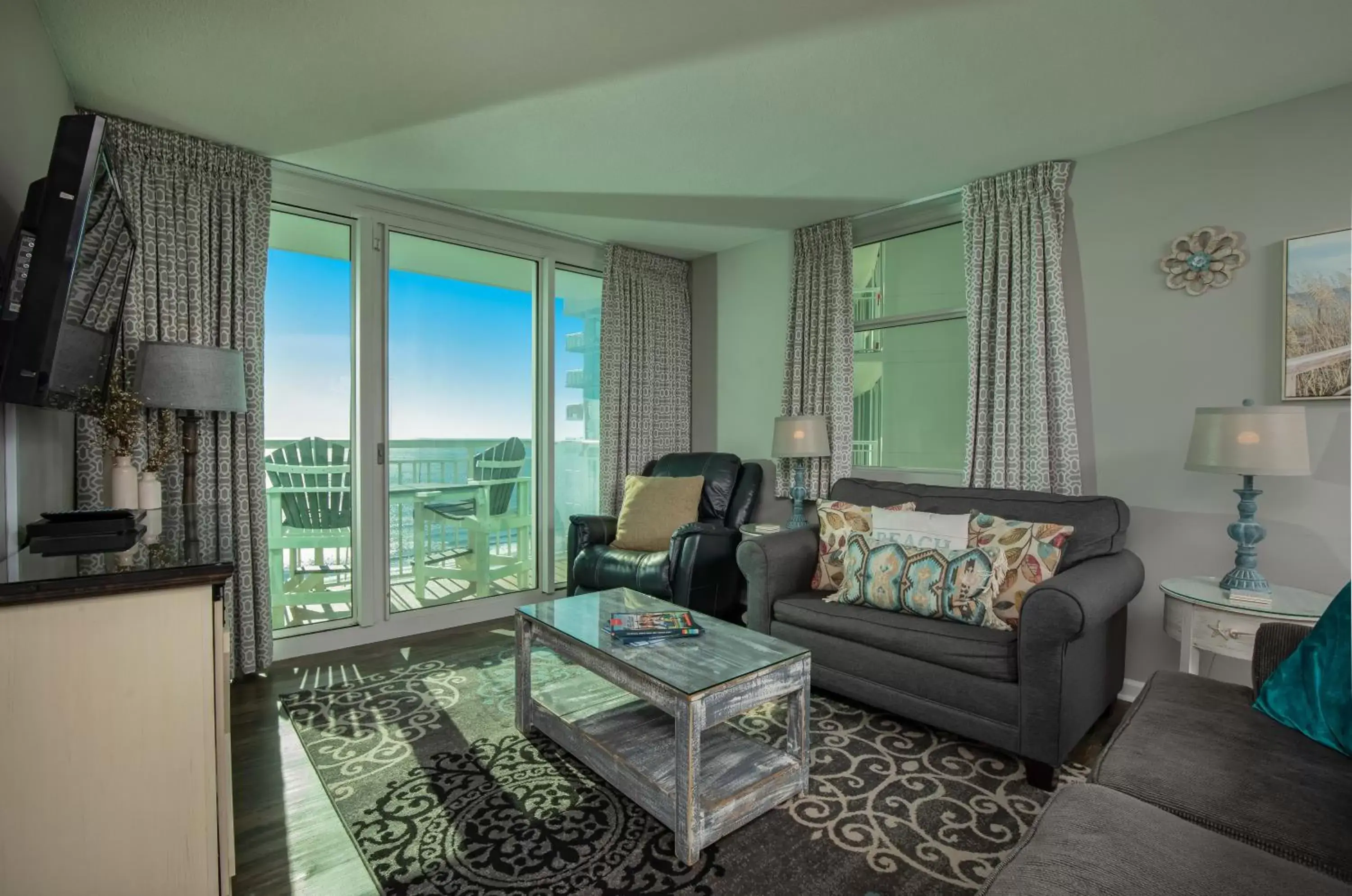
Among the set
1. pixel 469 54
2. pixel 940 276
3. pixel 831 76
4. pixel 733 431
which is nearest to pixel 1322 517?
pixel 940 276

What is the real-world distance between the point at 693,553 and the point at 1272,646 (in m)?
2.22

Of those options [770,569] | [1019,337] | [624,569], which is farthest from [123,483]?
[1019,337]

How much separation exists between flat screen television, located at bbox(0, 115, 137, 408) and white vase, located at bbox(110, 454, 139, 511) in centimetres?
73

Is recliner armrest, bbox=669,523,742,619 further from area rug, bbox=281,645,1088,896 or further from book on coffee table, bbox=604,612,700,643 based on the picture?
book on coffee table, bbox=604,612,700,643

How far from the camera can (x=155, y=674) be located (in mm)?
1226

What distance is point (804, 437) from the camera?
11.8ft

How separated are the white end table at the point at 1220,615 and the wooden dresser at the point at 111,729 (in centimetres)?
273

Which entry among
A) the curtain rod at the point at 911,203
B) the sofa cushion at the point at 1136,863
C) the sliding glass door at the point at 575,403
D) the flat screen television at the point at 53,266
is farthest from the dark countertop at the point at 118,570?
the curtain rod at the point at 911,203

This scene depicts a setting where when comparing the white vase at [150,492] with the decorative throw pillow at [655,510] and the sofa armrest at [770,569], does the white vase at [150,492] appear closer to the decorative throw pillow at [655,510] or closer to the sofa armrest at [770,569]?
the decorative throw pillow at [655,510]

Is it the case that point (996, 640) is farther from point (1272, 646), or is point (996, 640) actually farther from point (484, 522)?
point (484, 522)

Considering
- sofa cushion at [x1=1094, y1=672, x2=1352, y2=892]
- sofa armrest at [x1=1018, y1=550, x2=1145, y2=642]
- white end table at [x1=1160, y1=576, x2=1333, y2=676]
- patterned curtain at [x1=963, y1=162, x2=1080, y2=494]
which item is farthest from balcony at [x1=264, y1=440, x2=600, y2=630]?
sofa cushion at [x1=1094, y1=672, x2=1352, y2=892]

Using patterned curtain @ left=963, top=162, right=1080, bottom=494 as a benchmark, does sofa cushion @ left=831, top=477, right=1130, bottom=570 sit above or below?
below

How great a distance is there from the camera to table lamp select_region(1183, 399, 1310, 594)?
2039 mm

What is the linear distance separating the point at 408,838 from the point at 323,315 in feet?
8.98
